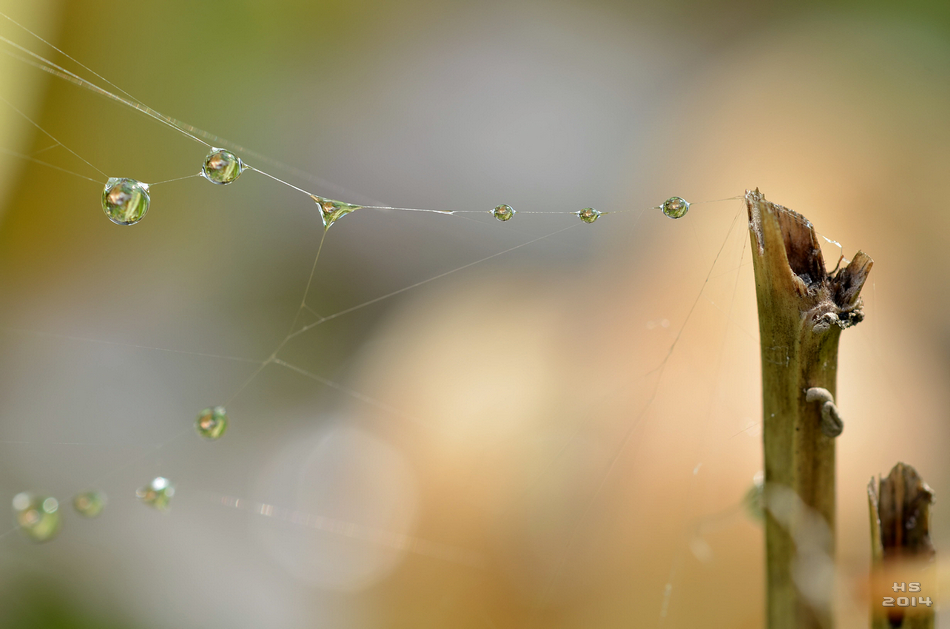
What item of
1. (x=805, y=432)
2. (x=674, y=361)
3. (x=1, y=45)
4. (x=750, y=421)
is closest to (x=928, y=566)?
(x=805, y=432)

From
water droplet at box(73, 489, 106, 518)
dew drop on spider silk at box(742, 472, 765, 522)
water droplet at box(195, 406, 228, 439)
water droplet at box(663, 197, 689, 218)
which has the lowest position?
water droplet at box(73, 489, 106, 518)

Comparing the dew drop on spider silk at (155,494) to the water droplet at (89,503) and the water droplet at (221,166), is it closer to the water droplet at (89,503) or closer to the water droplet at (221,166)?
the water droplet at (89,503)

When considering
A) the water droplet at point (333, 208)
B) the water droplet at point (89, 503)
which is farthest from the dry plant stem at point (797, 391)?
the water droplet at point (89, 503)

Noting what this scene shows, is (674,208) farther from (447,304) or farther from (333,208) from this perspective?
(447,304)

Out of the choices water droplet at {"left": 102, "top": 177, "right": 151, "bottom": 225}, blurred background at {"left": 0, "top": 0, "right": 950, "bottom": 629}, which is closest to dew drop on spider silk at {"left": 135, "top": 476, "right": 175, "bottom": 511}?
water droplet at {"left": 102, "top": 177, "right": 151, "bottom": 225}

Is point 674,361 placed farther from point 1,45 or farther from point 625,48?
point 1,45

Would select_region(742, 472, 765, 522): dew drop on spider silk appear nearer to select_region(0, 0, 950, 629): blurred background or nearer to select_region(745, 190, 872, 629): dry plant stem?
select_region(745, 190, 872, 629): dry plant stem

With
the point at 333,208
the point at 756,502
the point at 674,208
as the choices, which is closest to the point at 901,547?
the point at 756,502
